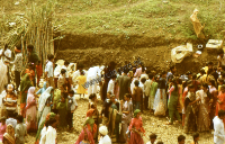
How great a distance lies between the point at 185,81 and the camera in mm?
8773

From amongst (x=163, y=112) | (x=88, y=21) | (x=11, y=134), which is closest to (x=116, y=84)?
(x=163, y=112)

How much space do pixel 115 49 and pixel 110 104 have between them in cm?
769

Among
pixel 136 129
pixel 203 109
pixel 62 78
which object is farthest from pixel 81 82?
pixel 136 129

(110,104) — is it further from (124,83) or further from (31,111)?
(31,111)

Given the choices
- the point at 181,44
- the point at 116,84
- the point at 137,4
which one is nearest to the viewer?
the point at 116,84

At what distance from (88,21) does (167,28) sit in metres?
3.64

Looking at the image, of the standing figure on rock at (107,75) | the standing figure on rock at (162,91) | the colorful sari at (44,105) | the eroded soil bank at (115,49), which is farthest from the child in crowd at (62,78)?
the eroded soil bank at (115,49)

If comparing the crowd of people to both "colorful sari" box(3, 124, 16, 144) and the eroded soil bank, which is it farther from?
the eroded soil bank

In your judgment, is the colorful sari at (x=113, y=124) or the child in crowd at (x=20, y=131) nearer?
the child in crowd at (x=20, y=131)

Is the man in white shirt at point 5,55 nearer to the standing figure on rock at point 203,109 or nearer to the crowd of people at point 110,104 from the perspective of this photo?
the crowd of people at point 110,104

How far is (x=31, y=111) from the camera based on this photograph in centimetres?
777

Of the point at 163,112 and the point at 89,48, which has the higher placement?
the point at 89,48

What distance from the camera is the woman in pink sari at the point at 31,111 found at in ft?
25.1

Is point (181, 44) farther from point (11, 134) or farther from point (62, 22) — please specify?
point (11, 134)
